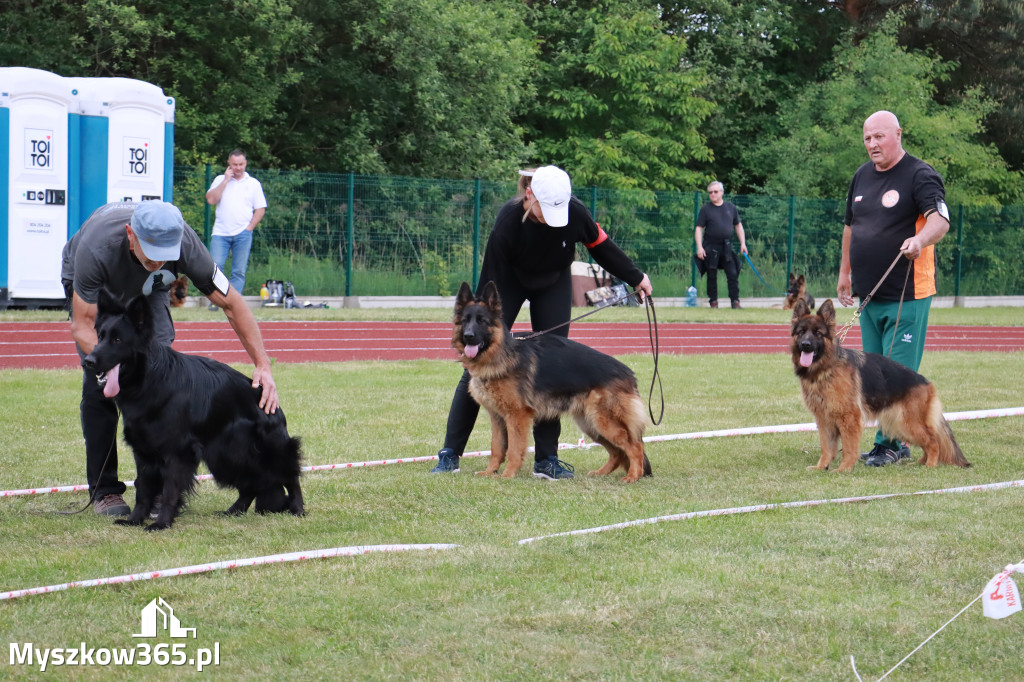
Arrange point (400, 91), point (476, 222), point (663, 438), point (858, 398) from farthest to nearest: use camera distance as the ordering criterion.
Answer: point (400, 91) → point (476, 222) → point (663, 438) → point (858, 398)

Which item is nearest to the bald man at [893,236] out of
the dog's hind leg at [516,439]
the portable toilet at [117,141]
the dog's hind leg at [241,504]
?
the dog's hind leg at [516,439]

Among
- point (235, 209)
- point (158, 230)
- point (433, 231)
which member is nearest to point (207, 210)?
point (235, 209)

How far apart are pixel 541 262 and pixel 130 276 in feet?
8.39

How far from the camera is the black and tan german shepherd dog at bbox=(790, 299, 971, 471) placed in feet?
23.8

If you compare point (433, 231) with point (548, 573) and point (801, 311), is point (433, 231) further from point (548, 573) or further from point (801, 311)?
point (548, 573)

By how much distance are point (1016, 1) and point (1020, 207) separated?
9472mm

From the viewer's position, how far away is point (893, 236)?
740cm

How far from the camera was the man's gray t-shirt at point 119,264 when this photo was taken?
17.2ft

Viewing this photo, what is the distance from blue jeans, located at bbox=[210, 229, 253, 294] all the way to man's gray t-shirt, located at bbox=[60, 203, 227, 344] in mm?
11092

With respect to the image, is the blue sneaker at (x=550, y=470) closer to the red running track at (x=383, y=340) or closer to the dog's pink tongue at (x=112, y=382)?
the dog's pink tongue at (x=112, y=382)

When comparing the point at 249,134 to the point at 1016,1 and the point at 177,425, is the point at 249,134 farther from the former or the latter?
the point at 1016,1

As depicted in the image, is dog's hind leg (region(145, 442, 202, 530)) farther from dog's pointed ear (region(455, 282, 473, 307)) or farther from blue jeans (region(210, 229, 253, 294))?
blue jeans (region(210, 229, 253, 294))

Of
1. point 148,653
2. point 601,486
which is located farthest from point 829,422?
point 148,653

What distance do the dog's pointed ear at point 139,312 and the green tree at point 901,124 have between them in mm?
26475
